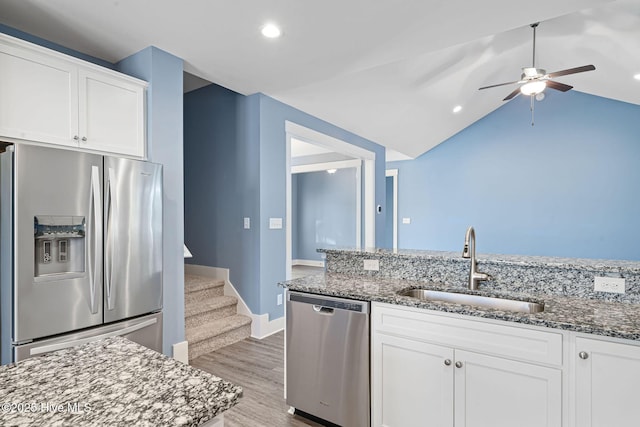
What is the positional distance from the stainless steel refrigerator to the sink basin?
173 cm

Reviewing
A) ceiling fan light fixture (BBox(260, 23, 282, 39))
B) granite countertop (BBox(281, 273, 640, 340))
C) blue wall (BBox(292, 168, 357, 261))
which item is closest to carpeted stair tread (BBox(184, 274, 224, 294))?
granite countertop (BBox(281, 273, 640, 340))

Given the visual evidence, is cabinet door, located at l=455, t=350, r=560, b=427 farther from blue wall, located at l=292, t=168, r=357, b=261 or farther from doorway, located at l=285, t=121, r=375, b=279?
blue wall, located at l=292, t=168, r=357, b=261

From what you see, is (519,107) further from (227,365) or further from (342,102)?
(227,365)

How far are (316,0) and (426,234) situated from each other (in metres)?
6.17

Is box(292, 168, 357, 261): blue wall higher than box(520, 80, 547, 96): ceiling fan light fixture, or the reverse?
box(520, 80, 547, 96): ceiling fan light fixture

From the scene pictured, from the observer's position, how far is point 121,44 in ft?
8.41

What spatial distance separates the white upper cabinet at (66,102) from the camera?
1959 mm

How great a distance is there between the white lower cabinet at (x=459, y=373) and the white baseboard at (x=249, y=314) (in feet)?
6.41

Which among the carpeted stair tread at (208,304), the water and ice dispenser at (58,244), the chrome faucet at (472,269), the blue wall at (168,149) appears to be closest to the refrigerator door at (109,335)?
the blue wall at (168,149)

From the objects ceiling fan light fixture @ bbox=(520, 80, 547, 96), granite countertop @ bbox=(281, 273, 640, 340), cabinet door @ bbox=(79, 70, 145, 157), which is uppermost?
ceiling fan light fixture @ bbox=(520, 80, 547, 96)

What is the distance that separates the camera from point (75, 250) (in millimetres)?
2004

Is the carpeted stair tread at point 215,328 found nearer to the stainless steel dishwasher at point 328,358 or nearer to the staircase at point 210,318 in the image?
the staircase at point 210,318

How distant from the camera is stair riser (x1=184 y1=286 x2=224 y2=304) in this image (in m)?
3.52

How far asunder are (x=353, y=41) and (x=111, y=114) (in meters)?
1.84
